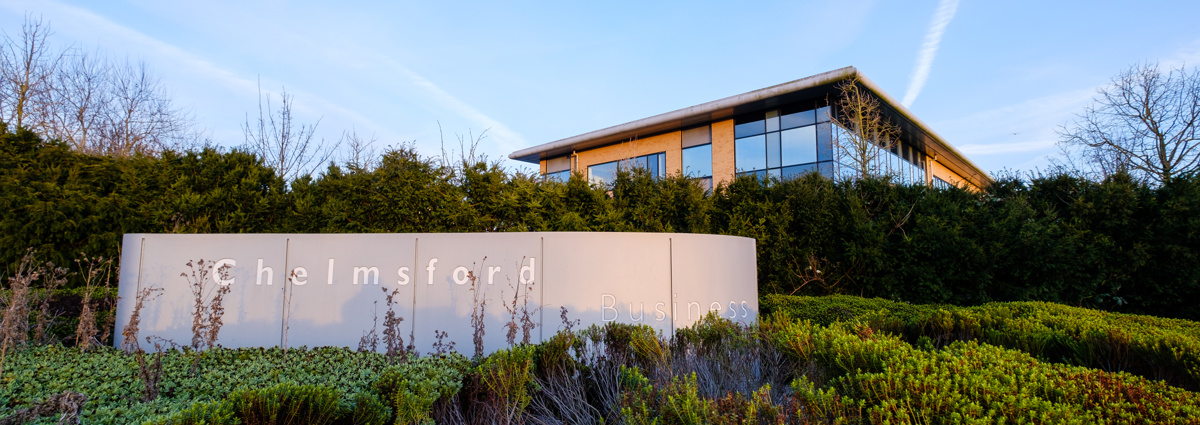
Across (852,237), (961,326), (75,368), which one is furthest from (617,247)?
(852,237)

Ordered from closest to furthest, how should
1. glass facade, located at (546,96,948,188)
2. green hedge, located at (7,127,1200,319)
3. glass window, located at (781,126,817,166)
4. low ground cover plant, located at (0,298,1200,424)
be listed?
low ground cover plant, located at (0,298,1200,424) < green hedge, located at (7,127,1200,319) < glass facade, located at (546,96,948,188) < glass window, located at (781,126,817,166)

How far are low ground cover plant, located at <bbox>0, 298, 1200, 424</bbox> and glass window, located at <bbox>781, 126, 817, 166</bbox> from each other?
44.9 feet

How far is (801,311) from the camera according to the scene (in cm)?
773

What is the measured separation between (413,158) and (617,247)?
12.0ft

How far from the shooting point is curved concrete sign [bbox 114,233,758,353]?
557 cm

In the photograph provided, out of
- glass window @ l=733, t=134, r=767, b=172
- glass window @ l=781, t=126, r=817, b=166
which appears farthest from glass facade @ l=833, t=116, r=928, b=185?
glass window @ l=733, t=134, r=767, b=172

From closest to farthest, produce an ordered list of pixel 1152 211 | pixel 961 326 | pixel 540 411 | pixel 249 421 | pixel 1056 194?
pixel 249 421, pixel 540 411, pixel 961 326, pixel 1152 211, pixel 1056 194

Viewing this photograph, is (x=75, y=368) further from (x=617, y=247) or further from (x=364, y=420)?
(x=617, y=247)

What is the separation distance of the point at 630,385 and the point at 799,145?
16236mm

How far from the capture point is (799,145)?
17.9 meters

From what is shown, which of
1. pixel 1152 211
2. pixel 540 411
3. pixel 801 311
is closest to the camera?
pixel 540 411

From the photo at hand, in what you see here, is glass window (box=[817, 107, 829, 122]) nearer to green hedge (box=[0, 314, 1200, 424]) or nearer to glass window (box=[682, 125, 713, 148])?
glass window (box=[682, 125, 713, 148])

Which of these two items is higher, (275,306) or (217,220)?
(217,220)

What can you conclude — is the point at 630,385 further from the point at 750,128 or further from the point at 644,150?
the point at 644,150
